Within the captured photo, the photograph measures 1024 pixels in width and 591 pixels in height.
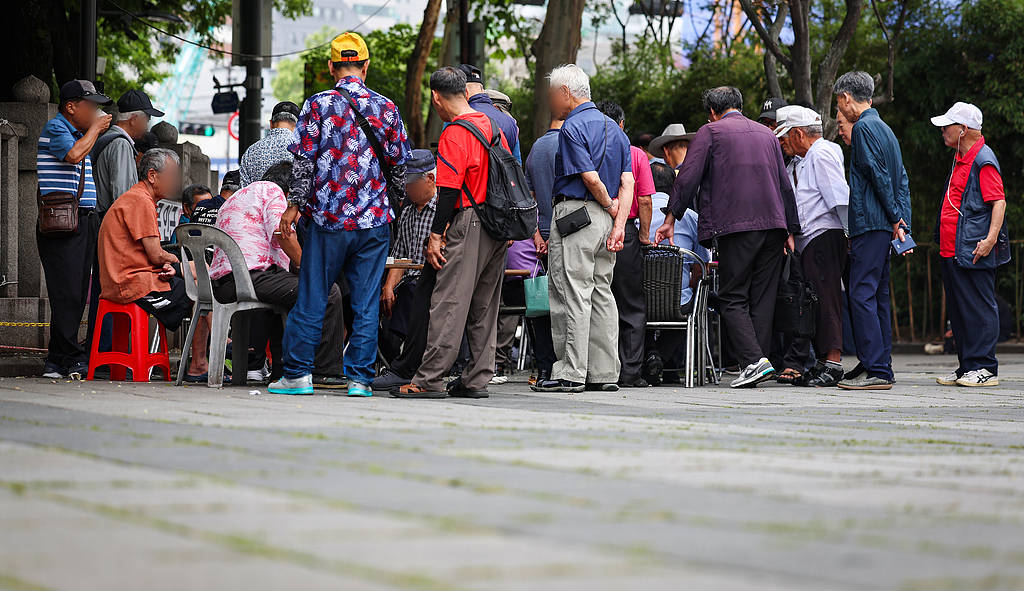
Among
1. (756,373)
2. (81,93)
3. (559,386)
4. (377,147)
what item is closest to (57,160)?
(81,93)

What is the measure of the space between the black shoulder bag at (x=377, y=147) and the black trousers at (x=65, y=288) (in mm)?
2613

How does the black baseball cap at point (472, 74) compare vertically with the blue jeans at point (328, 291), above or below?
above

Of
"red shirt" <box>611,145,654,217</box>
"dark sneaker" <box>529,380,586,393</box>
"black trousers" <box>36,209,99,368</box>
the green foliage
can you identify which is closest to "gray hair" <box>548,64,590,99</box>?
"red shirt" <box>611,145,654,217</box>

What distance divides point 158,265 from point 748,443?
5.41 m

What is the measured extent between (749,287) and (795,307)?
0.37 m

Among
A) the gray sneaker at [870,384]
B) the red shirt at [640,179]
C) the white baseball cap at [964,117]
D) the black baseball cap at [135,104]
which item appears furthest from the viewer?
the black baseball cap at [135,104]

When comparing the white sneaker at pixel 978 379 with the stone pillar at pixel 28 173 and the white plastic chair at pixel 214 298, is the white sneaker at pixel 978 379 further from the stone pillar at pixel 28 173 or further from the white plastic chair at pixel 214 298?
the stone pillar at pixel 28 173

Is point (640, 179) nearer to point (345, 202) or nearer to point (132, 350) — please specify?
point (345, 202)

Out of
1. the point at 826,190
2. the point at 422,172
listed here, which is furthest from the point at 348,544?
the point at 826,190

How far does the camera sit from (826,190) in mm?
9914

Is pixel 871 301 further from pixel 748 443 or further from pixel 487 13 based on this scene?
pixel 487 13

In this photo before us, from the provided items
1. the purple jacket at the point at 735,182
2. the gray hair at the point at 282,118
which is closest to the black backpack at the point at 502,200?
the purple jacket at the point at 735,182

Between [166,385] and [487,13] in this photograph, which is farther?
[487,13]

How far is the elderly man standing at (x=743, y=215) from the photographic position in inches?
380
